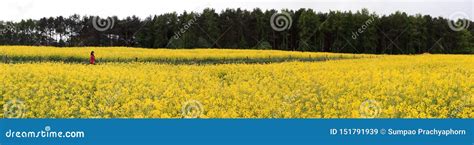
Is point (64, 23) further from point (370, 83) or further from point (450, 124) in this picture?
point (450, 124)

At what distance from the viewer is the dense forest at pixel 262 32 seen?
197 feet

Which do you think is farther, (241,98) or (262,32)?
(262,32)

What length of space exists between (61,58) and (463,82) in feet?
74.3

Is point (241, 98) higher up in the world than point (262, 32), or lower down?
lower down

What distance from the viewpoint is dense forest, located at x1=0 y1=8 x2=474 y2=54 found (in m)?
60.1

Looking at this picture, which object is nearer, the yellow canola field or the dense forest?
the yellow canola field

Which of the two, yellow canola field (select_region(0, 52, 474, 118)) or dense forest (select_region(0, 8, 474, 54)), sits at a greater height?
dense forest (select_region(0, 8, 474, 54))

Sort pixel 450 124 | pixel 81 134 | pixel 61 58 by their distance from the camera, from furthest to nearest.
A: pixel 61 58 → pixel 450 124 → pixel 81 134

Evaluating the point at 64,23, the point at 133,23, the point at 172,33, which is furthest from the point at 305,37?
the point at 64,23

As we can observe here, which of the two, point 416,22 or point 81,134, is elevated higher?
point 416,22

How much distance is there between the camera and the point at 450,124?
8.78m

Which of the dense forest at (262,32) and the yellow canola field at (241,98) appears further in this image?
the dense forest at (262,32)

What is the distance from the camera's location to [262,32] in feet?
216

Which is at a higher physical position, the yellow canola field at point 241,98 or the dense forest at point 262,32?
the dense forest at point 262,32
